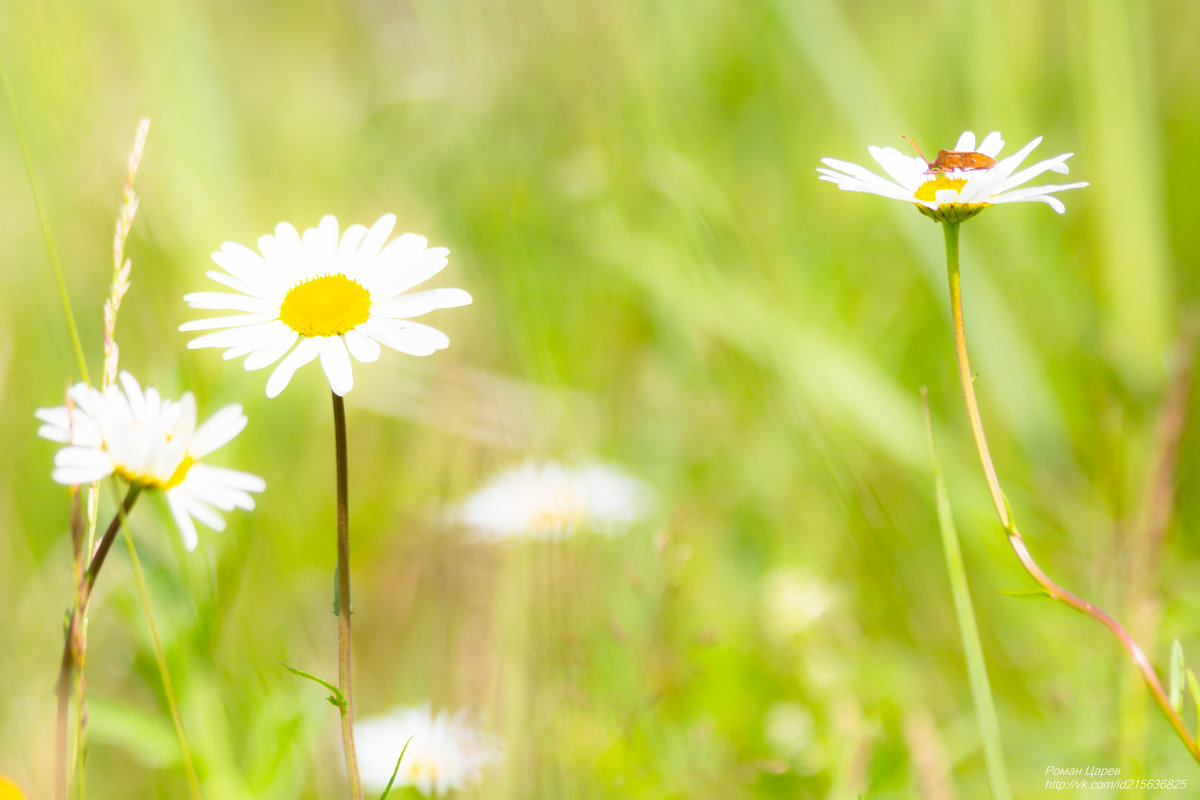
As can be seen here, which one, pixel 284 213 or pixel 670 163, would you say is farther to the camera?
pixel 284 213

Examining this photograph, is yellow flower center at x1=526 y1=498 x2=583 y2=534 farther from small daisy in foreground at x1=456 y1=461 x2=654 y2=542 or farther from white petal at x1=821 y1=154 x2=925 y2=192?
white petal at x1=821 y1=154 x2=925 y2=192

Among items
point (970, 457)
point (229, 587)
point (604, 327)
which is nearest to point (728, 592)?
point (970, 457)

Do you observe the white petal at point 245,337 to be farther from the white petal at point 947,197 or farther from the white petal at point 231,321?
the white petal at point 947,197

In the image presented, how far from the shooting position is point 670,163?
1629mm

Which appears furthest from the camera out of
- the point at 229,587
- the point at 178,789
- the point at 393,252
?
the point at 229,587

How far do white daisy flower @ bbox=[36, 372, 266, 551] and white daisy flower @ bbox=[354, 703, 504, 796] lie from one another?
1.52 feet

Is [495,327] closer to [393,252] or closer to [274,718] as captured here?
[274,718]

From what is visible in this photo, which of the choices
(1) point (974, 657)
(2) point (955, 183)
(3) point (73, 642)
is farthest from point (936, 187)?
(3) point (73, 642)

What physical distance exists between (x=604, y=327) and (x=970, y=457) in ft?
2.20

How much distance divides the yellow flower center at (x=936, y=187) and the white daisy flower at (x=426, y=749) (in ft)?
2.14

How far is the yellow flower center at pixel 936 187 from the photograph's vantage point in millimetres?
603

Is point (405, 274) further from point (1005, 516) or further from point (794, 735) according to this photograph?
point (794, 735)

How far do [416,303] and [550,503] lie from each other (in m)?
0.71

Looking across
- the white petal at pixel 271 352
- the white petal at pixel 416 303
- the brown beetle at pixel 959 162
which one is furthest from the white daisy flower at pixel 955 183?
the white petal at pixel 271 352
